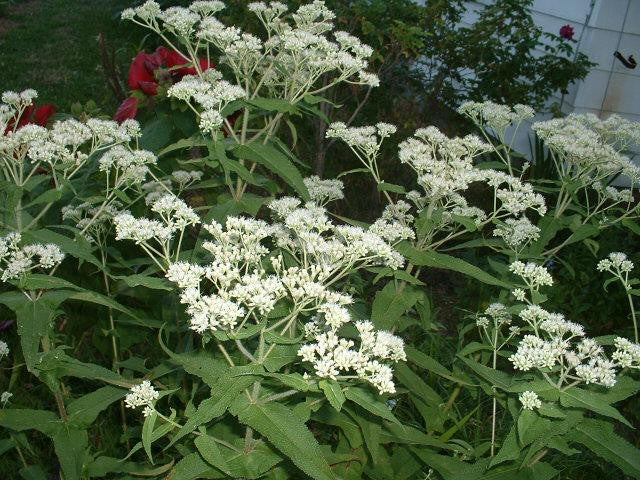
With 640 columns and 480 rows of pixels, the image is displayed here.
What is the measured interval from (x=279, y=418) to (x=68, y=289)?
1.27m

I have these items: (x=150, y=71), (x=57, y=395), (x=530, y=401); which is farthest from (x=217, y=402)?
(x=150, y=71)

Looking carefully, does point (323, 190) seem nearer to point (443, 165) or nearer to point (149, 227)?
point (443, 165)

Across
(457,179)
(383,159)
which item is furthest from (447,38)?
(457,179)

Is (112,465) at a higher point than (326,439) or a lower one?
higher

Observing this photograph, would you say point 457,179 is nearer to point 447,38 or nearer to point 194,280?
point 194,280

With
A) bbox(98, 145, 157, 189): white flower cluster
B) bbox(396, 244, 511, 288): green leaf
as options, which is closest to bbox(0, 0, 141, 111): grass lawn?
bbox(98, 145, 157, 189): white flower cluster

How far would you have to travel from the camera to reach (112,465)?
276 cm

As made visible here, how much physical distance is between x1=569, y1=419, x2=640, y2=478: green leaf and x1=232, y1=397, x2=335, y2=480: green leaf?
0.97 m

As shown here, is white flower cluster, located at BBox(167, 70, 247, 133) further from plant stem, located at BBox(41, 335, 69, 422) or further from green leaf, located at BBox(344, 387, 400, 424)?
green leaf, located at BBox(344, 387, 400, 424)

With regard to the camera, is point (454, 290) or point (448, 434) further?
point (454, 290)

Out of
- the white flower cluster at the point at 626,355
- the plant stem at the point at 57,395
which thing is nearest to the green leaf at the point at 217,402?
the plant stem at the point at 57,395

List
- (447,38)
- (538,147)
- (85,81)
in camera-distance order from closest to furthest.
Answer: (538,147) → (447,38) → (85,81)

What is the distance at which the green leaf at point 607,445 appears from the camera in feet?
7.97

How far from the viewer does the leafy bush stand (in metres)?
2.17
